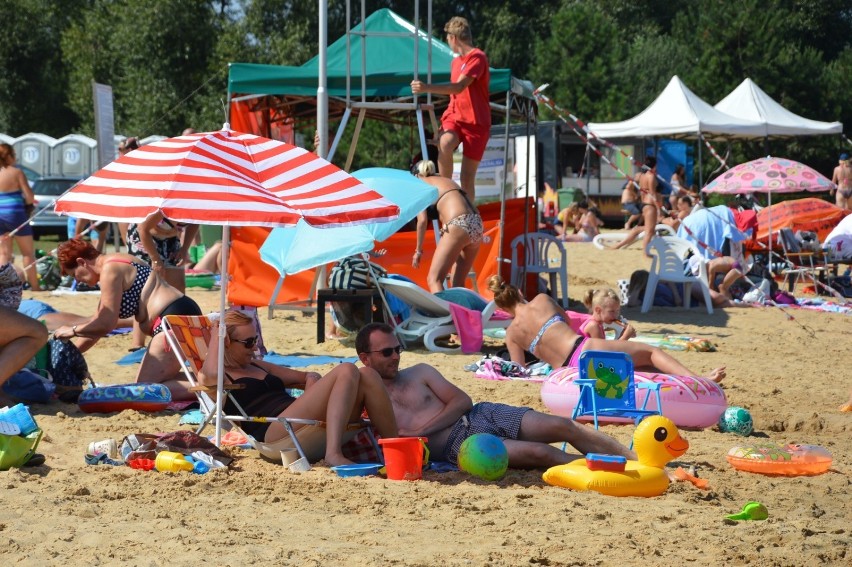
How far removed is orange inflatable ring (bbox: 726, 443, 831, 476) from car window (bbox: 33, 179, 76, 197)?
57.6ft

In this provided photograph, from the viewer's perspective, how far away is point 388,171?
9.43 metres

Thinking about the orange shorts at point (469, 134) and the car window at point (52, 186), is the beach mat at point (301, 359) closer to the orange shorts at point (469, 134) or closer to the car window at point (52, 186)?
the orange shorts at point (469, 134)

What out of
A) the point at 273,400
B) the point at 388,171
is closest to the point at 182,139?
the point at 273,400

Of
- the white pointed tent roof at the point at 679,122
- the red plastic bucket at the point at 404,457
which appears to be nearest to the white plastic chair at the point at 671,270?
the red plastic bucket at the point at 404,457

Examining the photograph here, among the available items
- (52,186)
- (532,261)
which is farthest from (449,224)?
(52,186)

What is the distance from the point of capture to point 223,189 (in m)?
4.99

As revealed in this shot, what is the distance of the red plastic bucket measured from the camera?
16.2 feet

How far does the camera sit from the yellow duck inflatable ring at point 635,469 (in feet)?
15.3

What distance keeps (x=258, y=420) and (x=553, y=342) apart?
2630mm

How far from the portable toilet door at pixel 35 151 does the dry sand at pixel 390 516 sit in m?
24.6

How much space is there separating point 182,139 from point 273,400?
1.28 m

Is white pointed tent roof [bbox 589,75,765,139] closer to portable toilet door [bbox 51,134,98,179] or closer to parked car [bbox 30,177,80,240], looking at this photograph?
parked car [bbox 30,177,80,240]

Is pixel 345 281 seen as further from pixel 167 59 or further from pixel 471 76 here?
pixel 167 59

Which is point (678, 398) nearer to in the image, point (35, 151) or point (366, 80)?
point (366, 80)
